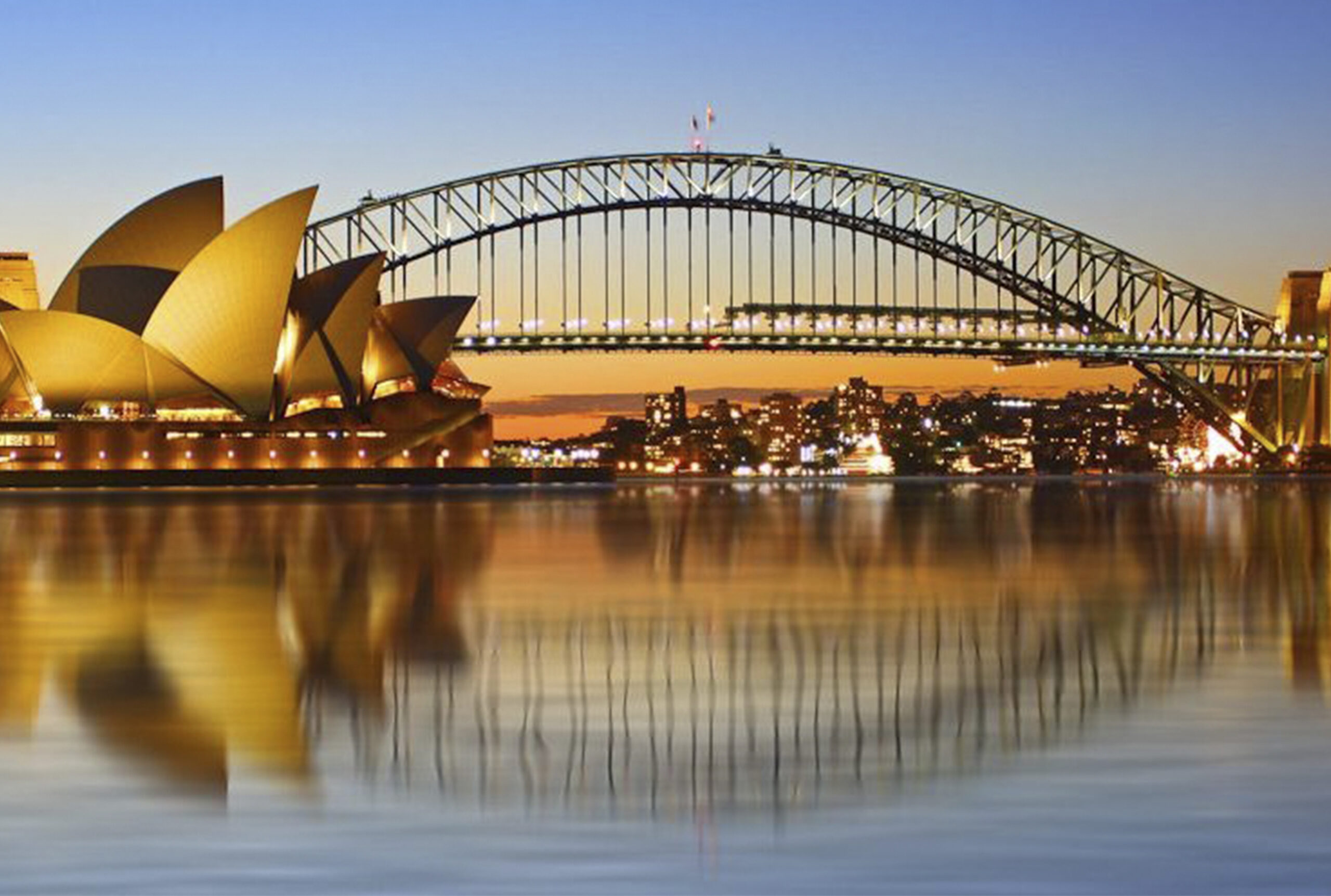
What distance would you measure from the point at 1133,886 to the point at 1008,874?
432 millimetres

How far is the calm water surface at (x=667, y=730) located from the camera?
7.17 metres

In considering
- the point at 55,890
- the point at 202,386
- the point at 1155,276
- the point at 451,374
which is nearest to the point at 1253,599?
the point at 55,890

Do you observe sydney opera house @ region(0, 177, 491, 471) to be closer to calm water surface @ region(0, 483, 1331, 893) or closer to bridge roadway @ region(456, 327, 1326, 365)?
bridge roadway @ region(456, 327, 1326, 365)

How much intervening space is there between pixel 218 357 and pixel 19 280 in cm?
2707

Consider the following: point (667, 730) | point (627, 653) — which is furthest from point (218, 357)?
point (667, 730)

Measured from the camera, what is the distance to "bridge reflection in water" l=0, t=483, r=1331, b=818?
943 centimetres

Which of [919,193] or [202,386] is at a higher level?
[919,193]

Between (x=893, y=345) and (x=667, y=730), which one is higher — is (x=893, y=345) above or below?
above

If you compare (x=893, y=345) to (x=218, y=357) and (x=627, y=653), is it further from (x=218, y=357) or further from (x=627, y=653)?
(x=627, y=653)

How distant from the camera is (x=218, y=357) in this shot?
289ft

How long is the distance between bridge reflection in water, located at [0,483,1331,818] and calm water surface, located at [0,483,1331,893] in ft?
0.16

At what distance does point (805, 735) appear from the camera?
33.6 ft

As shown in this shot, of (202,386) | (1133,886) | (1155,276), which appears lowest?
(1133,886)

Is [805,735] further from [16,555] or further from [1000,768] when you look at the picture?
[16,555]
